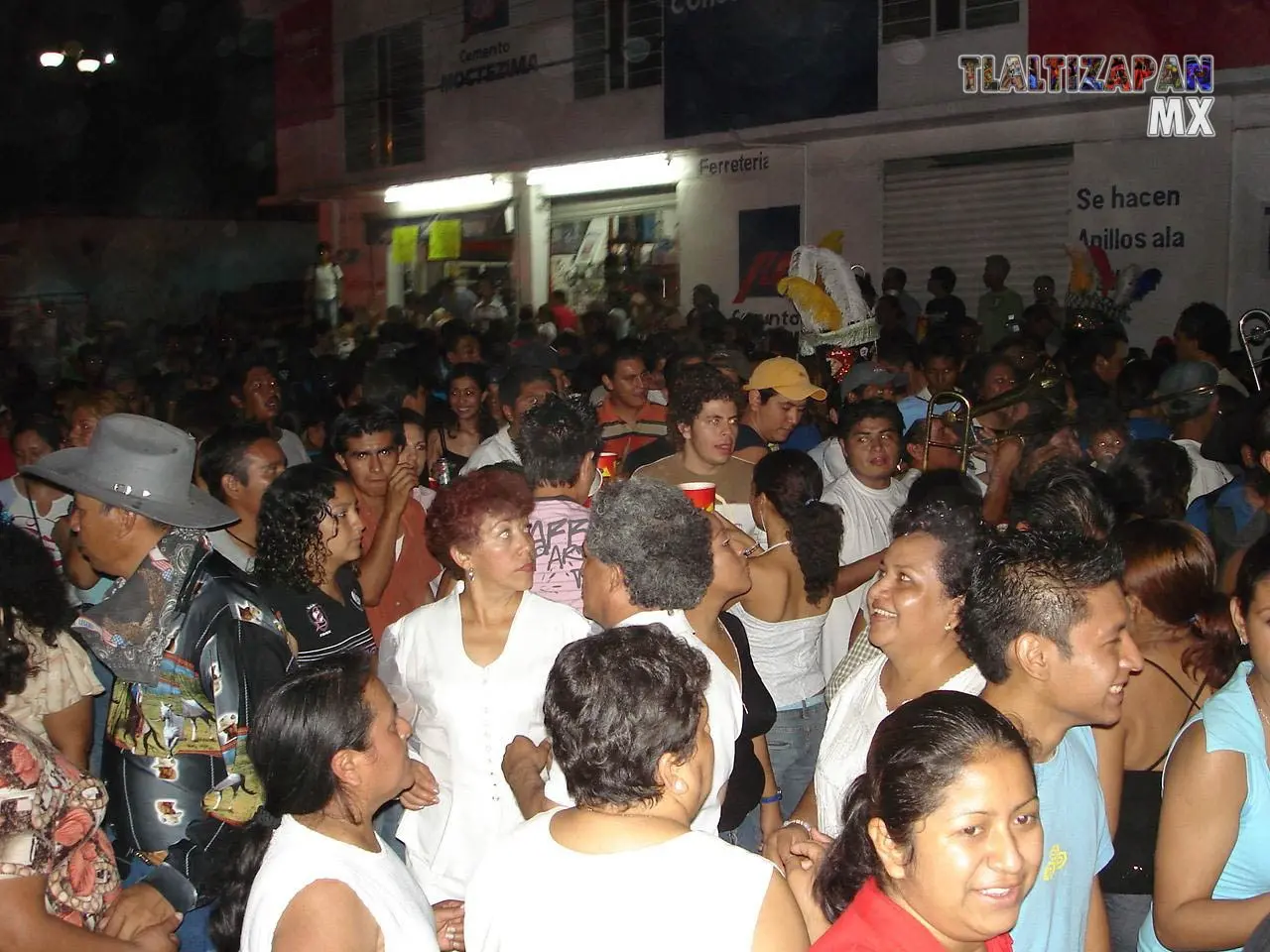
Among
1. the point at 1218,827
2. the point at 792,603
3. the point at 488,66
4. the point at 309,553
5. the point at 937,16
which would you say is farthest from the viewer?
the point at 488,66

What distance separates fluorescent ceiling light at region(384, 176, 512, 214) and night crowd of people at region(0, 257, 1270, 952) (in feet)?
54.2

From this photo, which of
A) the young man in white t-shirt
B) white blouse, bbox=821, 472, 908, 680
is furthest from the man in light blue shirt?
the young man in white t-shirt

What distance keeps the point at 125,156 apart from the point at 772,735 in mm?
27925

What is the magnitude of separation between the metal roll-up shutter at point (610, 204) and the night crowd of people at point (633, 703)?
13.4m

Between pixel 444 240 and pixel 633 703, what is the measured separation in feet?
70.1

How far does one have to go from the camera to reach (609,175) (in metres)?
19.2

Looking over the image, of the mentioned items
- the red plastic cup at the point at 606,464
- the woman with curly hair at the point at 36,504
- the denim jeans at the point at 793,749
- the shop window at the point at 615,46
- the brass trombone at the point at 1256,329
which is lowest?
the denim jeans at the point at 793,749

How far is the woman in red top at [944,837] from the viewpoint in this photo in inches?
81.4

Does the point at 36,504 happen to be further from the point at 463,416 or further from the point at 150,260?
the point at 150,260

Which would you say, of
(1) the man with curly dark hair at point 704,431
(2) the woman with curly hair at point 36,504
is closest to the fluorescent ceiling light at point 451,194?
(2) the woman with curly hair at point 36,504

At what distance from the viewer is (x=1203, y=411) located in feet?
22.4

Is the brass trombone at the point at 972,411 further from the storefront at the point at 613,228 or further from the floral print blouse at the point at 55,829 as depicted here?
the storefront at the point at 613,228

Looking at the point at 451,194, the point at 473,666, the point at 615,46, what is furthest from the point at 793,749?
Answer: the point at 451,194

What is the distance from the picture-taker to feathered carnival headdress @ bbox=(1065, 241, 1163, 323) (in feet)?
43.5
